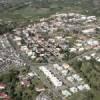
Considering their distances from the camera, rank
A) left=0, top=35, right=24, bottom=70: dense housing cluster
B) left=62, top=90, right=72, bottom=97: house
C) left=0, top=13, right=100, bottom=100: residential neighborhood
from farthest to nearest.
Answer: left=0, top=35, right=24, bottom=70: dense housing cluster, left=0, top=13, right=100, bottom=100: residential neighborhood, left=62, top=90, right=72, bottom=97: house

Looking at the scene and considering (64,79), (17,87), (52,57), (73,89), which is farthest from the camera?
(52,57)

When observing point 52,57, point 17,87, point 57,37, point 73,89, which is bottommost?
point 57,37

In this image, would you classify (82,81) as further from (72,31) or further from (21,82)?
(72,31)

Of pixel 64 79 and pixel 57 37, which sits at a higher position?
pixel 64 79

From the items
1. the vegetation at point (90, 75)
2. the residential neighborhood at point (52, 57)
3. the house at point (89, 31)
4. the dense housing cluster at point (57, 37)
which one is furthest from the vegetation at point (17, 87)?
the house at point (89, 31)

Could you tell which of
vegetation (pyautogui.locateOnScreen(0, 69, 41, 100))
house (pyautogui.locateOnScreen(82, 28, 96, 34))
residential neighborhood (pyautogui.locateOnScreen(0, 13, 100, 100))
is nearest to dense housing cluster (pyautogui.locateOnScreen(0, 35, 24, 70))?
residential neighborhood (pyautogui.locateOnScreen(0, 13, 100, 100))

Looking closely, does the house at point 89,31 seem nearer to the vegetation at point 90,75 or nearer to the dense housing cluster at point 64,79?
the vegetation at point 90,75

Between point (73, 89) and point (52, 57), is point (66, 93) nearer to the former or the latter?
point (73, 89)

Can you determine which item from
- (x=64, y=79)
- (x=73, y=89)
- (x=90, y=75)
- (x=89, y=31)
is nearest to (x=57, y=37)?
(x=89, y=31)

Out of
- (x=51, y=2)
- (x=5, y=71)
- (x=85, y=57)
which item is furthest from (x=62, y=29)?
(x=51, y=2)

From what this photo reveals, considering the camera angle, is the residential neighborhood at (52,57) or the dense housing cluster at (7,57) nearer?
the residential neighborhood at (52,57)

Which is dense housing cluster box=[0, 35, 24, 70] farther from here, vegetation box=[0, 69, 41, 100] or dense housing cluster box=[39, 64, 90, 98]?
dense housing cluster box=[39, 64, 90, 98]
